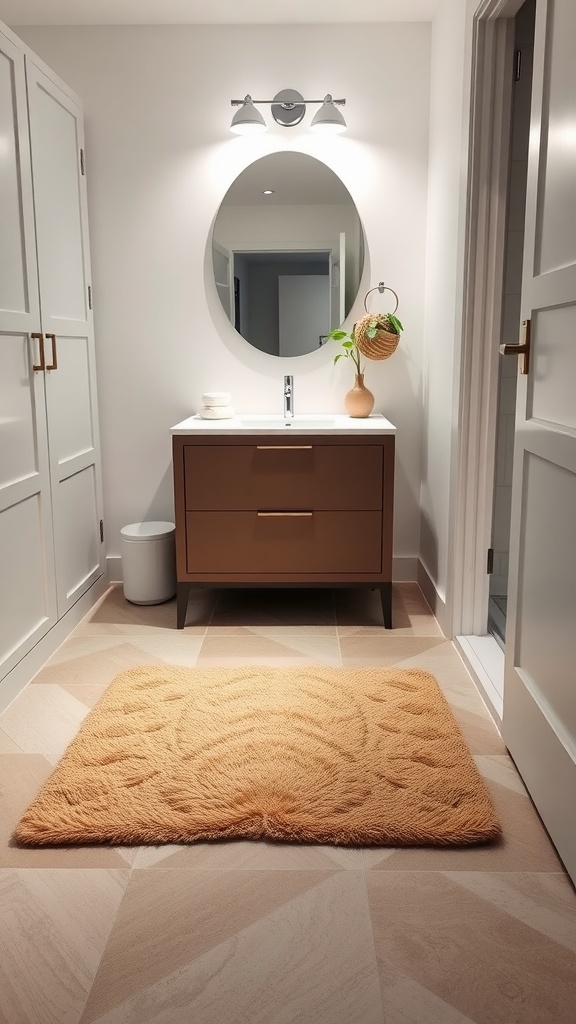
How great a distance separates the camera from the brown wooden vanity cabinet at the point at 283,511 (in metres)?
3.05

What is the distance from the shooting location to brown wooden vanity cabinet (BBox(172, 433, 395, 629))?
10.0ft

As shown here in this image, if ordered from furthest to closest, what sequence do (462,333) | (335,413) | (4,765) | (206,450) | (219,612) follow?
(335,413), (219,612), (206,450), (462,333), (4,765)

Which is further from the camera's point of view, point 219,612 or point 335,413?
point 335,413

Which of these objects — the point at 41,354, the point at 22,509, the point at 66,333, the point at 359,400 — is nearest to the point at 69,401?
the point at 66,333

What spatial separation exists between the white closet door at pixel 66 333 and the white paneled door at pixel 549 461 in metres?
1.67

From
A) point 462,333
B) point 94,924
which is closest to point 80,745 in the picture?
point 94,924

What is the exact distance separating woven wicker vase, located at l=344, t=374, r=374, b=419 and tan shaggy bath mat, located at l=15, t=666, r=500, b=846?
1233mm

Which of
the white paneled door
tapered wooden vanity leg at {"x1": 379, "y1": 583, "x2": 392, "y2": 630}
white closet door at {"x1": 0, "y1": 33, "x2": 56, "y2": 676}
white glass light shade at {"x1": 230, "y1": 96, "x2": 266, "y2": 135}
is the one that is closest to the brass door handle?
the white paneled door

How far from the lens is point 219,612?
11.1ft

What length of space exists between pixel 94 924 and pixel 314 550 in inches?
69.1

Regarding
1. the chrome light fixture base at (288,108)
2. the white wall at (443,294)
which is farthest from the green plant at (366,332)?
the chrome light fixture base at (288,108)

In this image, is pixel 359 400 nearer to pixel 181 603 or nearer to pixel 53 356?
pixel 181 603

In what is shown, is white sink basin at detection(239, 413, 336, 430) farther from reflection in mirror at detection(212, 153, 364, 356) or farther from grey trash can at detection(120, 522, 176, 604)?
grey trash can at detection(120, 522, 176, 604)

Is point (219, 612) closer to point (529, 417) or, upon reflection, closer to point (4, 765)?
point (4, 765)
